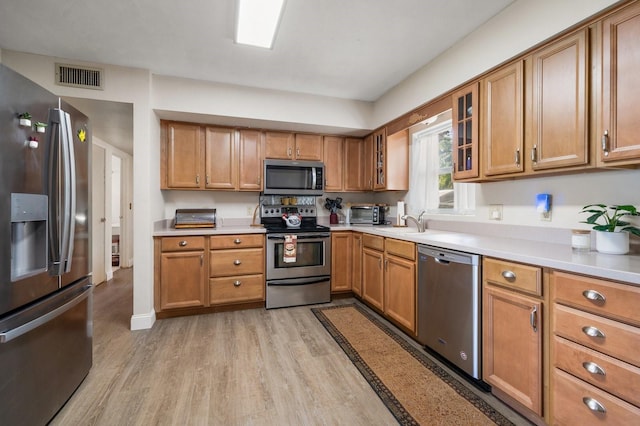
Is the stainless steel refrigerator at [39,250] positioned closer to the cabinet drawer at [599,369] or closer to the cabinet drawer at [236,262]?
the cabinet drawer at [236,262]

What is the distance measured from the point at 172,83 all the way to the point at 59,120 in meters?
1.60

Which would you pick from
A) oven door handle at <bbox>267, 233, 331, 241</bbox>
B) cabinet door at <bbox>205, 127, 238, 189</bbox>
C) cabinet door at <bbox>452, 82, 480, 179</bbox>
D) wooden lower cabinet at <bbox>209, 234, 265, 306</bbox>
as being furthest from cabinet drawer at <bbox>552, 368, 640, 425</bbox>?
cabinet door at <bbox>205, 127, 238, 189</bbox>

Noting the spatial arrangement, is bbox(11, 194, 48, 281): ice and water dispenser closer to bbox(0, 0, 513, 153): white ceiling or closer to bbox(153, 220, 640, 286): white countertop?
bbox(0, 0, 513, 153): white ceiling

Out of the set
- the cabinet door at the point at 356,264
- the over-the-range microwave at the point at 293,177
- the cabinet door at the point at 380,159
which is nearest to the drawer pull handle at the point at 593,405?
the cabinet door at the point at 356,264

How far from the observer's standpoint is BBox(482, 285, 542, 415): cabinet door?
55.9 inches

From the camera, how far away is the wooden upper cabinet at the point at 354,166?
12.5ft

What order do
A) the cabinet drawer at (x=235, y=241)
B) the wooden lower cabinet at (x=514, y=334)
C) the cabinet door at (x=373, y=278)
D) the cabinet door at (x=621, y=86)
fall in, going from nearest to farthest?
the cabinet door at (x=621, y=86)
the wooden lower cabinet at (x=514, y=334)
the cabinet door at (x=373, y=278)
the cabinet drawer at (x=235, y=241)

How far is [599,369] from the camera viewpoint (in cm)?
118

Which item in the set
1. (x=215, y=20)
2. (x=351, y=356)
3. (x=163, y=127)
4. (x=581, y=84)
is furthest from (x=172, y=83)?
(x=581, y=84)

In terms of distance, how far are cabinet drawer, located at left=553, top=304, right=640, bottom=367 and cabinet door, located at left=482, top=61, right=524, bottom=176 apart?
0.95 metres

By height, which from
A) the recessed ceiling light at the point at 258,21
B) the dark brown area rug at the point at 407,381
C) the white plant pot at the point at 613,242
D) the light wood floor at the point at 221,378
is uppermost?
the recessed ceiling light at the point at 258,21

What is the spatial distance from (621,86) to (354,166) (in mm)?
2689

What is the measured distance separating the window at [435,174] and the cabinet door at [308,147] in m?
1.18

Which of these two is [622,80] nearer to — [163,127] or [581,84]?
[581,84]
